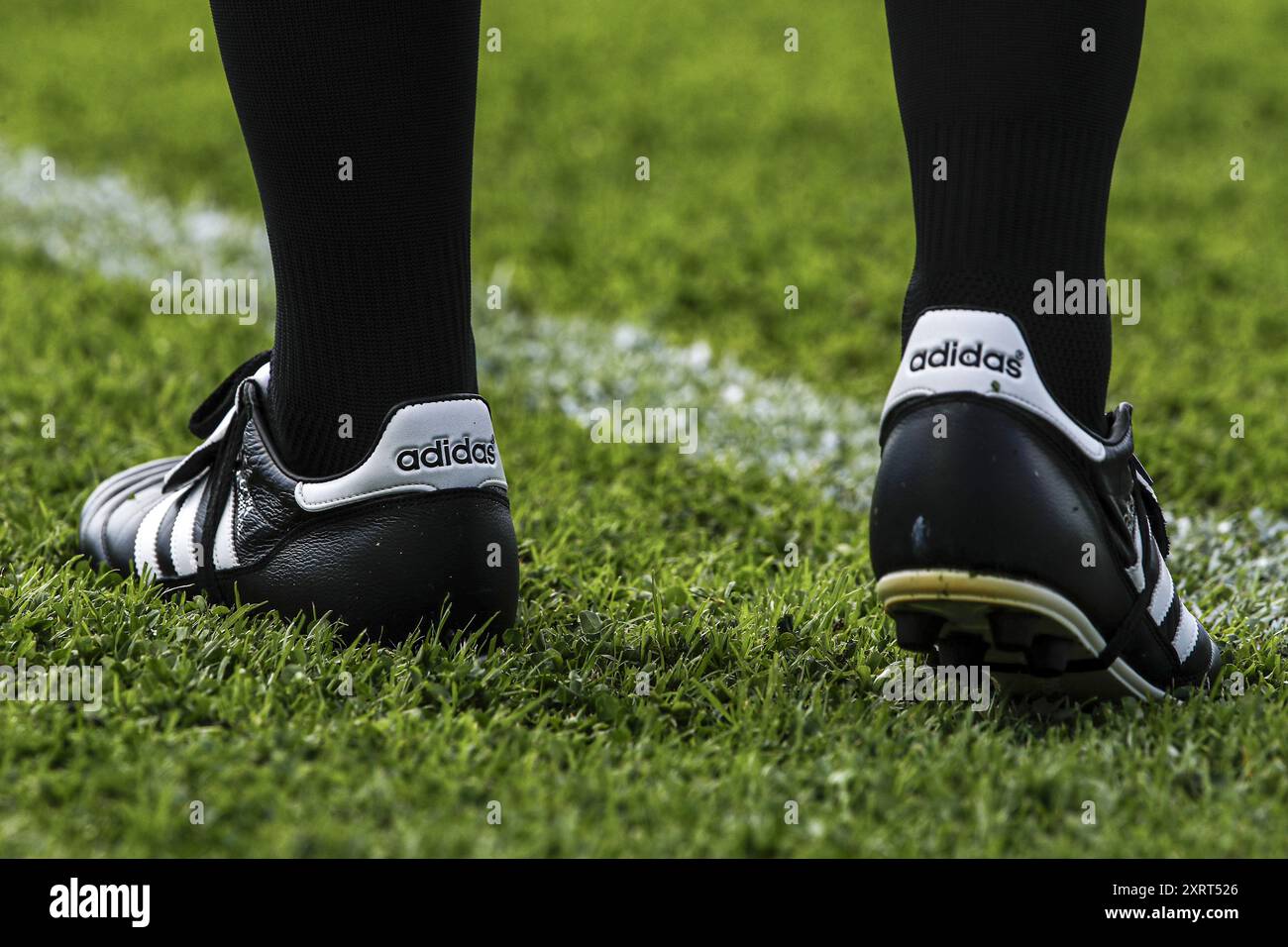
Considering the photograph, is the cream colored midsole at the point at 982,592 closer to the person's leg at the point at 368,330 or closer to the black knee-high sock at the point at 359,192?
the person's leg at the point at 368,330

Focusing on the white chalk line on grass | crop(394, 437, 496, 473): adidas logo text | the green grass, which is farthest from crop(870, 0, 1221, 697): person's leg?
the white chalk line on grass

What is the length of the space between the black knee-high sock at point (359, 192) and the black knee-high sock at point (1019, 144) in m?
0.65

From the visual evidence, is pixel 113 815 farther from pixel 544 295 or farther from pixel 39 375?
pixel 544 295

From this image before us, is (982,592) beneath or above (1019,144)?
beneath

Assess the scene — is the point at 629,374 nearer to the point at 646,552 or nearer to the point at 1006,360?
the point at 646,552

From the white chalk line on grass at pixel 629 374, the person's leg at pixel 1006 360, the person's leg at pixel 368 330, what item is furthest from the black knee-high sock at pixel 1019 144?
the white chalk line on grass at pixel 629 374

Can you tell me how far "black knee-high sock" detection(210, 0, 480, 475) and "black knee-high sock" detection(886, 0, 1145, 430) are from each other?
648 millimetres

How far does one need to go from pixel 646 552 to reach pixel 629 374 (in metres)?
1.23

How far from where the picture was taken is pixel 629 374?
3.74m

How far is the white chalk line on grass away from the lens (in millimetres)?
2756

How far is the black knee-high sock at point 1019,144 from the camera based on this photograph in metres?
1.66

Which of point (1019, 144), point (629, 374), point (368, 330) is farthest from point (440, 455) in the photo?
point (629, 374)
